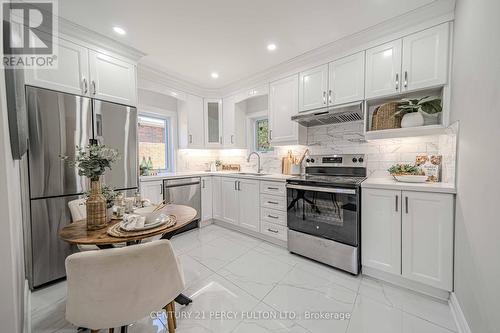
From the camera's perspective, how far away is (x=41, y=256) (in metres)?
1.83

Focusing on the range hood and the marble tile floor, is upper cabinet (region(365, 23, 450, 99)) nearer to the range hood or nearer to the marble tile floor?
the range hood

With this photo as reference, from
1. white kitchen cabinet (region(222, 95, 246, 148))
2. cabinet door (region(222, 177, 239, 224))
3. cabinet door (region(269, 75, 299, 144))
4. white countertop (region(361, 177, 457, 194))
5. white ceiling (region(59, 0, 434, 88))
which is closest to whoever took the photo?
white countertop (region(361, 177, 457, 194))

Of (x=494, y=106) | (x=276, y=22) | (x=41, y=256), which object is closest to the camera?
(x=494, y=106)

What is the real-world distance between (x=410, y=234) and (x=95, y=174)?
2.61m

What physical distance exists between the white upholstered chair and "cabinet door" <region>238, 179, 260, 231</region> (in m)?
1.95

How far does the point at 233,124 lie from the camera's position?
369 centimetres

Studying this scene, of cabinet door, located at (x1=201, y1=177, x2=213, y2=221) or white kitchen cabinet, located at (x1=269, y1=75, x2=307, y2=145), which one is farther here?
cabinet door, located at (x1=201, y1=177, x2=213, y2=221)

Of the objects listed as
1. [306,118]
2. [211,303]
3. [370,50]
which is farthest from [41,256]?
[370,50]

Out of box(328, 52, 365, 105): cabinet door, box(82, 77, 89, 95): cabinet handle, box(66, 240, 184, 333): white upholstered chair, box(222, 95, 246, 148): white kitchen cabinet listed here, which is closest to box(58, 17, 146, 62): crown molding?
box(82, 77, 89, 95): cabinet handle

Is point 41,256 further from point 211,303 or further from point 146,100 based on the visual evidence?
point 146,100

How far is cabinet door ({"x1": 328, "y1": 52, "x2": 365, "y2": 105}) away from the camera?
2.25 meters

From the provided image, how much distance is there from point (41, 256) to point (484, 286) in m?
3.35

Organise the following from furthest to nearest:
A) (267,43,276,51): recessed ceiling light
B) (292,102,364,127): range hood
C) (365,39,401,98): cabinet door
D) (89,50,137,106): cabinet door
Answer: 1. (267,43,276,51): recessed ceiling light
2. (292,102,364,127): range hood
3. (89,50,137,106): cabinet door
4. (365,39,401,98): cabinet door

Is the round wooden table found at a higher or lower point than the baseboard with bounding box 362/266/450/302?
higher
